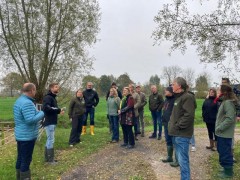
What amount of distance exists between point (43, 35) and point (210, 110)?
11.5 metres

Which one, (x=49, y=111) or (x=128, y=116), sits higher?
(x=49, y=111)

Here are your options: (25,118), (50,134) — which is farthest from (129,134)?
(25,118)

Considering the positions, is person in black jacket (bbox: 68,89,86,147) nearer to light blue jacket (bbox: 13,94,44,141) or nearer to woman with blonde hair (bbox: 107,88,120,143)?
woman with blonde hair (bbox: 107,88,120,143)

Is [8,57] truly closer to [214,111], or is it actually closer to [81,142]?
[81,142]

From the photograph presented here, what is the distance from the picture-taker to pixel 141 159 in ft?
27.7

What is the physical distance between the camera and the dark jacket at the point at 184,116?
5.99 m

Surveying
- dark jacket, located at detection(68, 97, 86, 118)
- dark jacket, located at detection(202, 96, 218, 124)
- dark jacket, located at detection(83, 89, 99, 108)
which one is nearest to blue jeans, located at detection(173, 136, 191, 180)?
dark jacket, located at detection(202, 96, 218, 124)

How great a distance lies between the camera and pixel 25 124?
6.22 meters

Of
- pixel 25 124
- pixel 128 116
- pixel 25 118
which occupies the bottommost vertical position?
pixel 128 116

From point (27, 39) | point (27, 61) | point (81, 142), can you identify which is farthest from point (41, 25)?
point (81, 142)

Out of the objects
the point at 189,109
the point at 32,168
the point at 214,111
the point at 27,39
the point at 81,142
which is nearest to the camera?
the point at 189,109

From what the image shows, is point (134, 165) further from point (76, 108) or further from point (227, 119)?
point (76, 108)

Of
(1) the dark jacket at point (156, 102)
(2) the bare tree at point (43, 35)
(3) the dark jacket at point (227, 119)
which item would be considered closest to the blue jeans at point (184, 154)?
(3) the dark jacket at point (227, 119)

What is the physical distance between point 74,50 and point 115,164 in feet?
35.6
